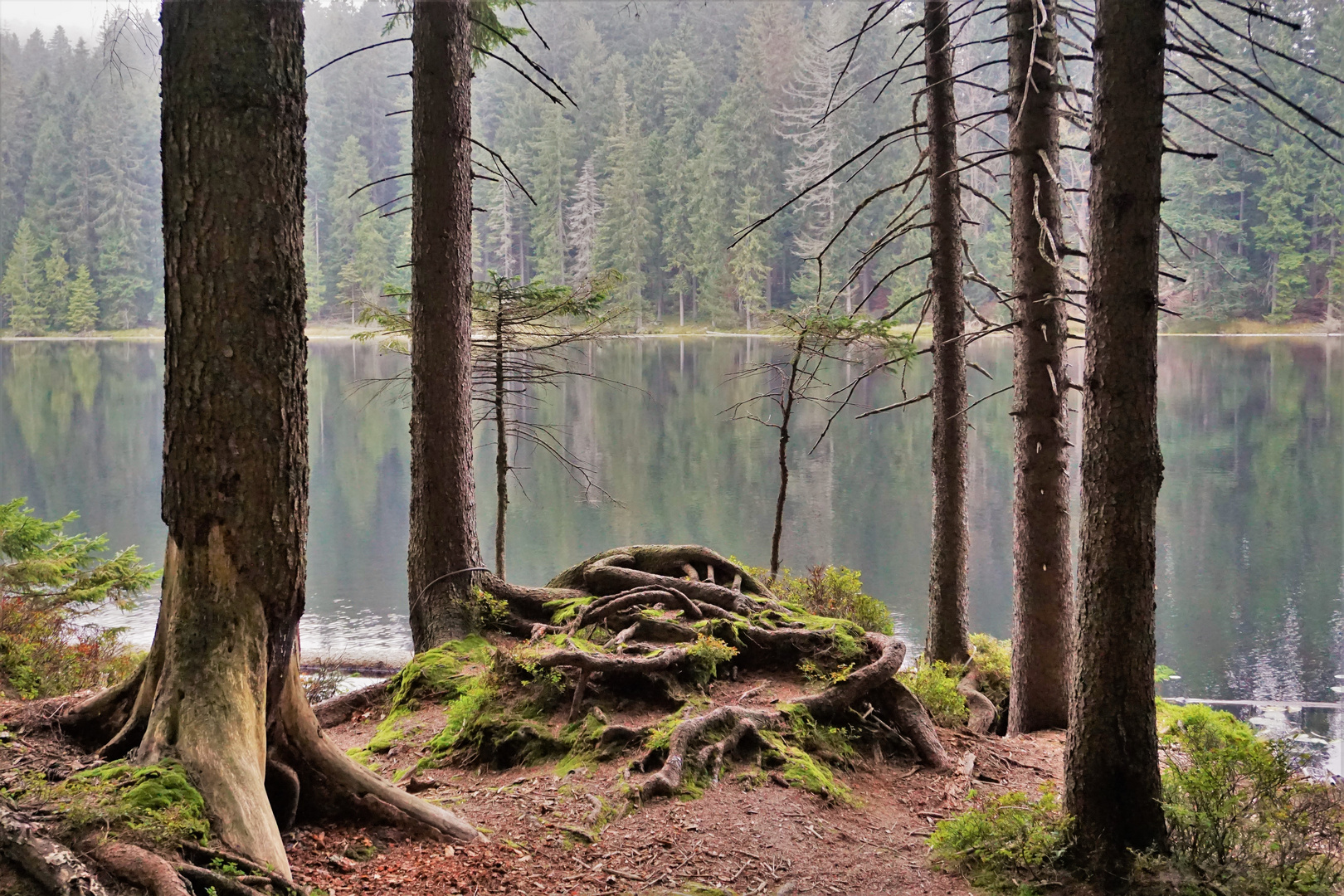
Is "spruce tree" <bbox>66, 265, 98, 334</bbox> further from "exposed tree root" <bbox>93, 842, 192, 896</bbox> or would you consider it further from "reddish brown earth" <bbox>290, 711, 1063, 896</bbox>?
"exposed tree root" <bbox>93, 842, 192, 896</bbox>

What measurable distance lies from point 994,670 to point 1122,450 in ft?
19.8

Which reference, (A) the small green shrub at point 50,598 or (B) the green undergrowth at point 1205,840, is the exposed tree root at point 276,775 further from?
(A) the small green shrub at point 50,598

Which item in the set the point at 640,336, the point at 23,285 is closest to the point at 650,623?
the point at 640,336

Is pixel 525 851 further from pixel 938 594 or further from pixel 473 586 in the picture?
pixel 938 594

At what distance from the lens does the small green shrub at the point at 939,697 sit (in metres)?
6.84

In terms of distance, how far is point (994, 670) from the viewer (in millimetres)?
9484

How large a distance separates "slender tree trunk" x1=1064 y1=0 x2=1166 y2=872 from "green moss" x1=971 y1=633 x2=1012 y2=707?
15.4ft

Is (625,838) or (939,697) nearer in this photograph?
(625,838)

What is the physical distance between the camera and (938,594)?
30.1 ft

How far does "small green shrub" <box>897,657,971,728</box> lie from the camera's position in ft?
22.4

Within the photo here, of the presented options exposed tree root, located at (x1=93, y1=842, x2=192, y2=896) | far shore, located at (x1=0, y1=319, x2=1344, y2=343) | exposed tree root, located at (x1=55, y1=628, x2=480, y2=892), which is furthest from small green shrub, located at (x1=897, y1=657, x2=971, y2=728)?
far shore, located at (x1=0, y1=319, x2=1344, y2=343)

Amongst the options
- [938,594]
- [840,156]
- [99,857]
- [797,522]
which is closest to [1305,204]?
[840,156]

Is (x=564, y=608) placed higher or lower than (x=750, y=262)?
lower

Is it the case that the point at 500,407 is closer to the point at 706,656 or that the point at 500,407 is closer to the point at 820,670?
the point at 706,656
